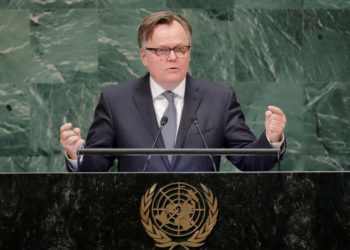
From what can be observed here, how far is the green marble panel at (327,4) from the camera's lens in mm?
5363

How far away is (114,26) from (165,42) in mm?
1903

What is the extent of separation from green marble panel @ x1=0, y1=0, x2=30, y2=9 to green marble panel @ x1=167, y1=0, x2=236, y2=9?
1.12 m

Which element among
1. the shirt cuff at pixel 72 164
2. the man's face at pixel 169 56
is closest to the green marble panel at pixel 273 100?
the man's face at pixel 169 56

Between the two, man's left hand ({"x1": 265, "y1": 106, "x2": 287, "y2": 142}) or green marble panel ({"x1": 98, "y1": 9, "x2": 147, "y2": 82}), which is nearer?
man's left hand ({"x1": 265, "y1": 106, "x2": 287, "y2": 142})

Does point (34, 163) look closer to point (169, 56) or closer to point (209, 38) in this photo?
point (209, 38)

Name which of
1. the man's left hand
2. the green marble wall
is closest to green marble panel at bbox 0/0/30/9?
the green marble wall

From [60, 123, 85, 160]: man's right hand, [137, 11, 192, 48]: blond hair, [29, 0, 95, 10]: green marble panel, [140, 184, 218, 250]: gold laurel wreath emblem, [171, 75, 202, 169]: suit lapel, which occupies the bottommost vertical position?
[140, 184, 218, 250]: gold laurel wreath emblem

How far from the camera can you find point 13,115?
539cm

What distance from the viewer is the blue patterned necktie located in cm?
344

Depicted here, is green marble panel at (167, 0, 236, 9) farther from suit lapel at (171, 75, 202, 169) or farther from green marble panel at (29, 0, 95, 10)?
suit lapel at (171, 75, 202, 169)

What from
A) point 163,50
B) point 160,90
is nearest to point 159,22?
point 163,50

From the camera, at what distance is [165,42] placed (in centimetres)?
352

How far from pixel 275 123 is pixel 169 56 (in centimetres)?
76

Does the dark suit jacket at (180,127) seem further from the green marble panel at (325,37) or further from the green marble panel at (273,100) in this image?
the green marble panel at (325,37)
